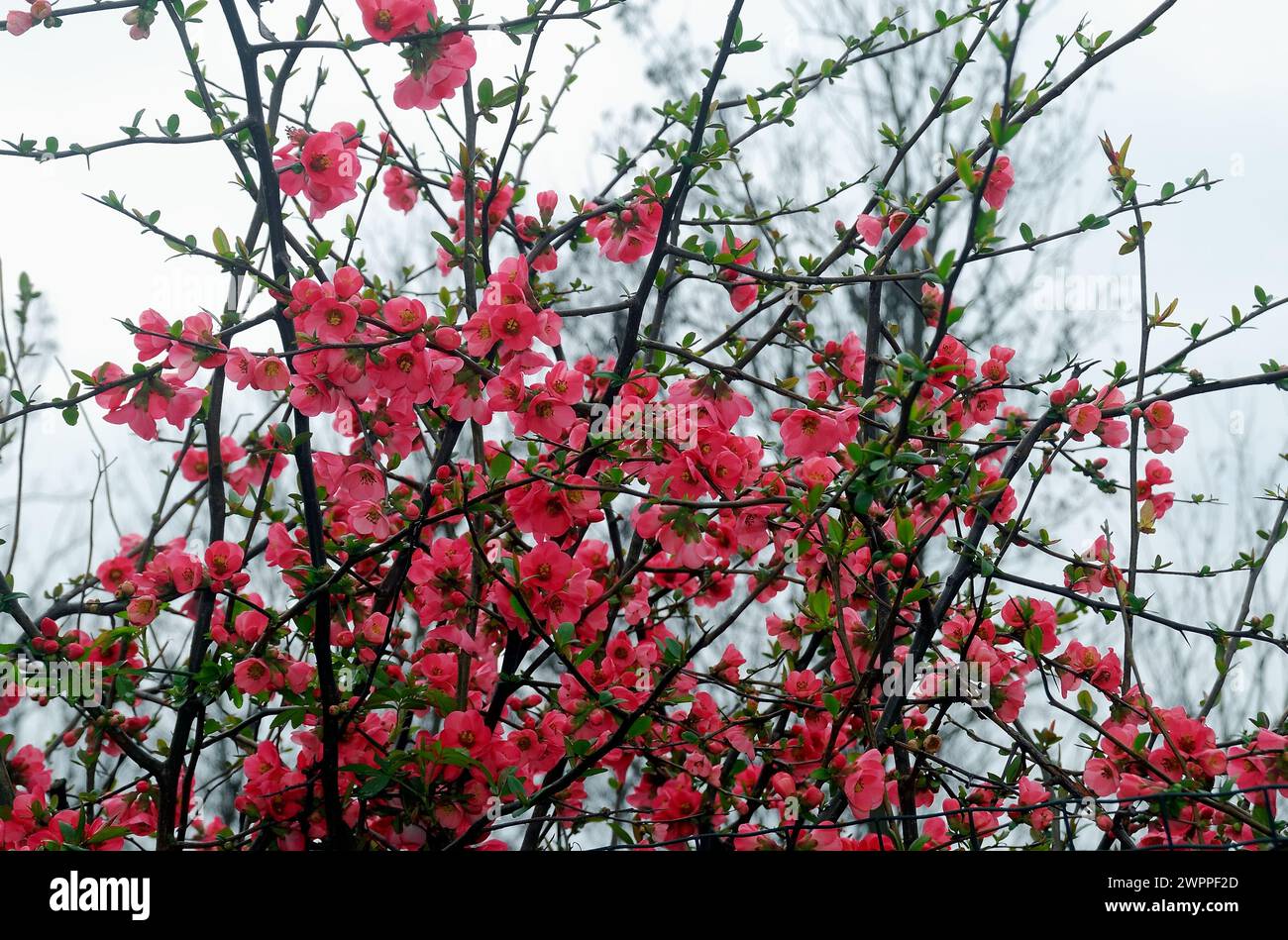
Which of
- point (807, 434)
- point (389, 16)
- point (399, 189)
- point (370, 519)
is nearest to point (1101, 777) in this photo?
point (807, 434)

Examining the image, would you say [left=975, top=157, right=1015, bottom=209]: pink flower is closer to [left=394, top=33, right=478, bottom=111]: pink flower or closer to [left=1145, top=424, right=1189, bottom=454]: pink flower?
[left=1145, top=424, right=1189, bottom=454]: pink flower

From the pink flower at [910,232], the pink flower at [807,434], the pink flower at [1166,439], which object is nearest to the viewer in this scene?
the pink flower at [807,434]

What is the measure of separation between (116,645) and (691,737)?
0.95 metres

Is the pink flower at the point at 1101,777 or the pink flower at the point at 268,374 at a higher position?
the pink flower at the point at 268,374

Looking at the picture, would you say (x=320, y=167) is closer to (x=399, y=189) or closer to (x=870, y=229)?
(x=399, y=189)

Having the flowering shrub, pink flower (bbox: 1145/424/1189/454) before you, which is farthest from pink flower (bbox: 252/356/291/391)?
pink flower (bbox: 1145/424/1189/454)

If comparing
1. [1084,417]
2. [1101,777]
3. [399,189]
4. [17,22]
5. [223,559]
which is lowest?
[1101,777]

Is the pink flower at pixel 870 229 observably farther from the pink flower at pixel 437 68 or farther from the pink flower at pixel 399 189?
the pink flower at pixel 399 189

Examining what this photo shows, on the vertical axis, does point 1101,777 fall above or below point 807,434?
below

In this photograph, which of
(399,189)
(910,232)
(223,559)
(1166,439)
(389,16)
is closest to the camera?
(389,16)

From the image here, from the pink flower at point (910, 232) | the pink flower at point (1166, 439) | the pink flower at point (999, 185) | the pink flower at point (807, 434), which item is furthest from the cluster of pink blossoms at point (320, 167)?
the pink flower at point (1166, 439)

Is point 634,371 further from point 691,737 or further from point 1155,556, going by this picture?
point 1155,556

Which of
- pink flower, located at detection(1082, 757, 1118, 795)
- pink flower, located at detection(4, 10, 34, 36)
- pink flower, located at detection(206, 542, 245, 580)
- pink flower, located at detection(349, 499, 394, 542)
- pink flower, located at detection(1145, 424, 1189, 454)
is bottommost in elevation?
pink flower, located at detection(1082, 757, 1118, 795)
